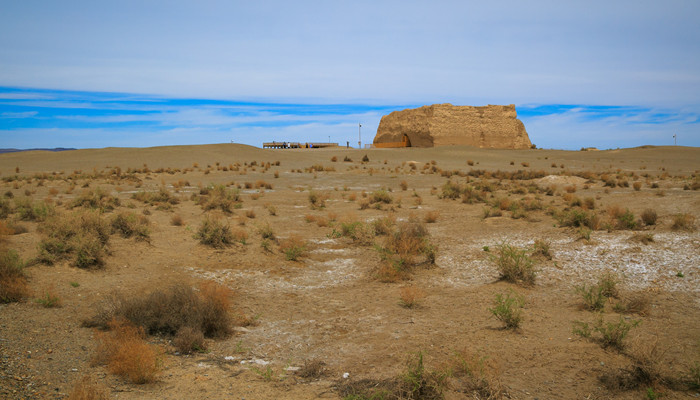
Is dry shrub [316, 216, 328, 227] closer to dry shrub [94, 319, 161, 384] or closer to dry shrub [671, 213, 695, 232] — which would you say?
dry shrub [94, 319, 161, 384]

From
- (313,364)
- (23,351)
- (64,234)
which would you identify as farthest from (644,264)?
(64,234)

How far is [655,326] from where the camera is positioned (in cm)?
632

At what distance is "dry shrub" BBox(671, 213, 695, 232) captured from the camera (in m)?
10.4

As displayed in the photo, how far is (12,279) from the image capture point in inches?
279

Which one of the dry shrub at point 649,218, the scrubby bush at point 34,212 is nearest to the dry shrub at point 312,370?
the dry shrub at point 649,218

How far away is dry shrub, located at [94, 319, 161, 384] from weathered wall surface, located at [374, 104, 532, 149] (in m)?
55.1

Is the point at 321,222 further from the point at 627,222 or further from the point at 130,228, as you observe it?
the point at 627,222

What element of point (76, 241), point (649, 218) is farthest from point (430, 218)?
point (76, 241)

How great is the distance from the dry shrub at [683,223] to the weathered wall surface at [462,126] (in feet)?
159

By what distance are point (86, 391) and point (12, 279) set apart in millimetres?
4082

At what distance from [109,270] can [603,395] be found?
28.3 feet

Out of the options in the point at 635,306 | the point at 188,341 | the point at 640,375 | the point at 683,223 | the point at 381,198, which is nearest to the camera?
the point at 640,375

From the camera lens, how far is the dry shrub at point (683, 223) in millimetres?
10352

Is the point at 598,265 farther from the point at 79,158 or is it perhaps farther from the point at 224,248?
the point at 79,158
